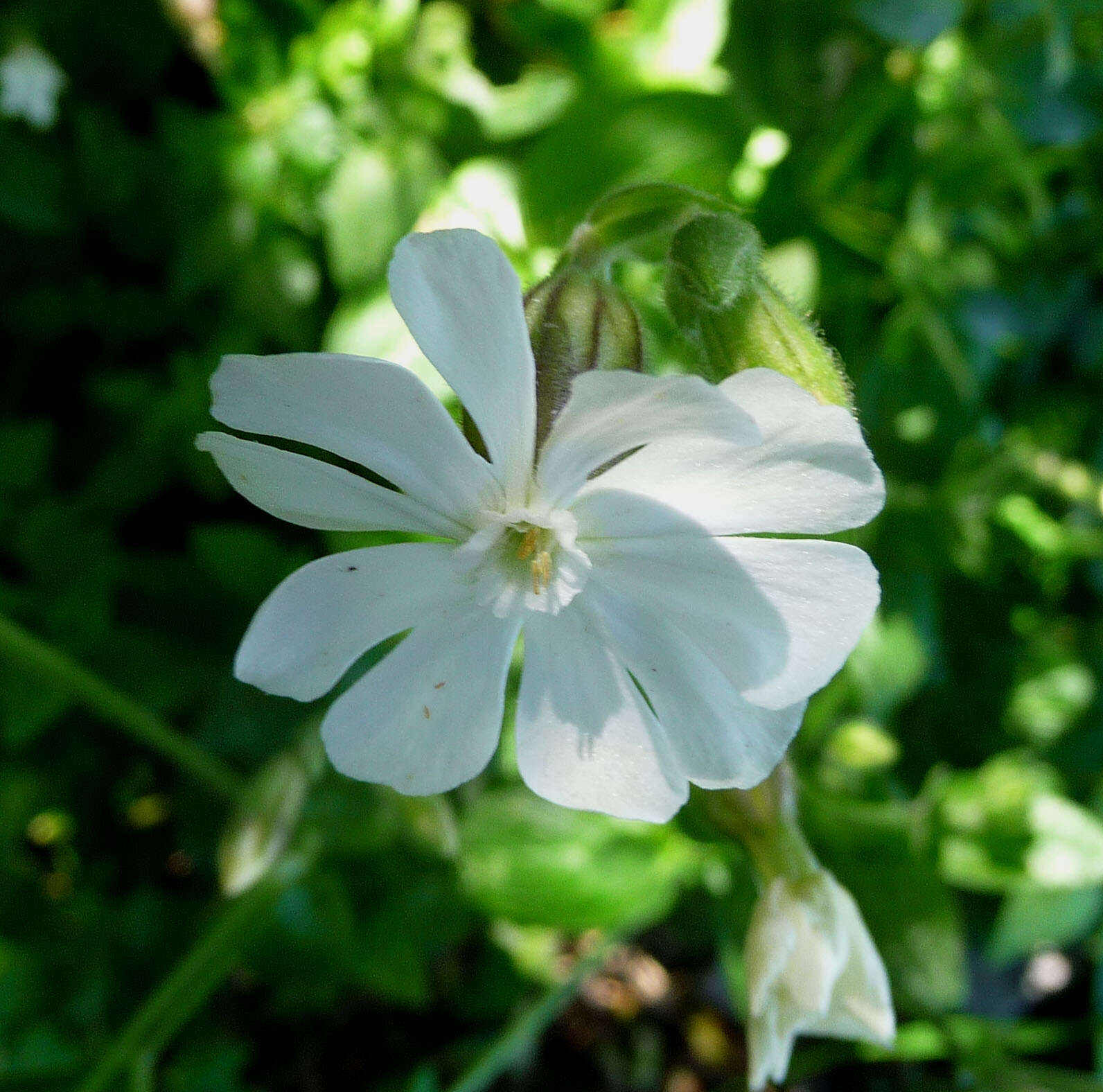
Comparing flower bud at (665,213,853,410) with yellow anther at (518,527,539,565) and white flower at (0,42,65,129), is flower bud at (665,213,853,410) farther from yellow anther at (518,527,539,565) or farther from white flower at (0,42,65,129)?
white flower at (0,42,65,129)

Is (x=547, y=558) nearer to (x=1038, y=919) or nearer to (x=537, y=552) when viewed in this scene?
(x=537, y=552)

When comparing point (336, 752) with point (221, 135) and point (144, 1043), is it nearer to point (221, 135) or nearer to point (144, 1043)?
point (144, 1043)

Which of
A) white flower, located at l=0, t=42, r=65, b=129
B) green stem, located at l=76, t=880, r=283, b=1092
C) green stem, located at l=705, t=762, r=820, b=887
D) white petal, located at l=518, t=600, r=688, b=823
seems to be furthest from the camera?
white flower, located at l=0, t=42, r=65, b=129

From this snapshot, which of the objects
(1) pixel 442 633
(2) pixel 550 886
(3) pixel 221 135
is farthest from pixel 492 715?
(3) pixel 221 135

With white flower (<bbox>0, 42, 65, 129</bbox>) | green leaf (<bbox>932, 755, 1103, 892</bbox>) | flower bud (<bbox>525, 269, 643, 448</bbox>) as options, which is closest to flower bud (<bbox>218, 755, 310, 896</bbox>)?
flower bud (<bbox>525, 269, 643, 448</bbox>)

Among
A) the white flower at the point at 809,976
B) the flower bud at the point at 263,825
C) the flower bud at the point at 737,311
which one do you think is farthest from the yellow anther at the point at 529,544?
the flower bud at the point at 263,825

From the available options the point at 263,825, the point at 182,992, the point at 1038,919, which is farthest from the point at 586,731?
the point at 1038,919
